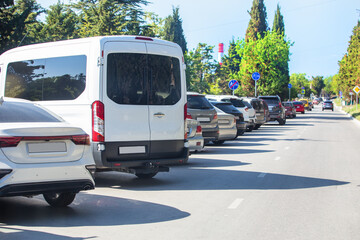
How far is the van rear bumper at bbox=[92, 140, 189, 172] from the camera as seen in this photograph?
31.5 feet

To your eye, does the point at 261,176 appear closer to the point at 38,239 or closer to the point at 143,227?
the point at 143,227

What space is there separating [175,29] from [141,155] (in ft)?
233

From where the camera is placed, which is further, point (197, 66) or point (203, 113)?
point (197, 66)

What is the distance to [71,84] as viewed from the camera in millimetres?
10023

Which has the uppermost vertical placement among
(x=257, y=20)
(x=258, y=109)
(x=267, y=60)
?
(x=257, y=20)

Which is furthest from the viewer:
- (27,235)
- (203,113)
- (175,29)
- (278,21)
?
(278,21)

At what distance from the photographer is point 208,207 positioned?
8.18 metres

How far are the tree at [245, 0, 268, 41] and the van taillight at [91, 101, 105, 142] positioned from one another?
252 feet

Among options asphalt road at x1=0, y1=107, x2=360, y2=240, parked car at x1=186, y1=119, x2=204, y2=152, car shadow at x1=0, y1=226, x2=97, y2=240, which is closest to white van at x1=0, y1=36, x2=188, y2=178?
asphalt road at x1=0, y1=107, x2=360, y2=240

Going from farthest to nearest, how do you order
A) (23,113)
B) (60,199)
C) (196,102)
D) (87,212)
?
(196,102) < (60,199) < (87,212) < (23,113)

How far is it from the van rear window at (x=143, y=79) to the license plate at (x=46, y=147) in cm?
250

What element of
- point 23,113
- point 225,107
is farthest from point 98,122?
point 225,107

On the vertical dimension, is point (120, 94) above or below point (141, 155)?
above

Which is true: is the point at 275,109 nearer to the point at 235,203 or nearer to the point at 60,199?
the point at 235,203
